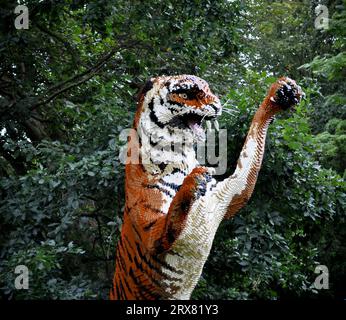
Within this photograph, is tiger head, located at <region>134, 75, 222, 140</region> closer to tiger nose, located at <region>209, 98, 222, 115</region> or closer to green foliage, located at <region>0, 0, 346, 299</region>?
tiger nose, located at <region>209, 98, 222, 115</region>

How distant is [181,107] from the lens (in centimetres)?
459

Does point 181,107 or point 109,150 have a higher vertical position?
point 181,107

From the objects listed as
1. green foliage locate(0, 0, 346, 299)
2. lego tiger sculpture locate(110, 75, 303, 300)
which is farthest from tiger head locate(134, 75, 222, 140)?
green foliage locate(0, 0, 346, 299)

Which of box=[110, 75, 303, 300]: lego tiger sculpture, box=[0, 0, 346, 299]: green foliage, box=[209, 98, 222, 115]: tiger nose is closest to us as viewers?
box=[110, 75, 303, 300]: lego tiger sculpture

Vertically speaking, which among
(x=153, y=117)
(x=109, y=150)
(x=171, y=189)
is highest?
(x=153, y=117)

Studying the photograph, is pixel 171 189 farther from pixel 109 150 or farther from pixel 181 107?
pixel 109 150

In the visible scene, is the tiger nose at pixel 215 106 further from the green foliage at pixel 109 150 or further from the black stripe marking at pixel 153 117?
the green foliage at pixel 109 150

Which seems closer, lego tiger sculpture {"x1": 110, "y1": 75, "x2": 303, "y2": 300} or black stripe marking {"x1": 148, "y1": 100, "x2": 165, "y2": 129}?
lego tiger sculpture {"x1": 110, "y1": 75, "x2": 303, "y2": 300}

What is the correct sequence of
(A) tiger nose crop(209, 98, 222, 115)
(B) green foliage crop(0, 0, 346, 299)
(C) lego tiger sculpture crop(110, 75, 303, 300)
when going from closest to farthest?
1. (C) lego tiger sculpture crop(110, 75, 303, 300)
2. (A) tiger nose crop(209, 98, 222, 115)
3. (B) green foliage crop(0, 0, 346, 299)

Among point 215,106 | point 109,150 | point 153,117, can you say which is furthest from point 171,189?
point 109,150

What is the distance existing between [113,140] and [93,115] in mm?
777

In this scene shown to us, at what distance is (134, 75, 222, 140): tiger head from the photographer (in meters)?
4.57

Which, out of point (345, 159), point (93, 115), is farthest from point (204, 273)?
point (345, 159)

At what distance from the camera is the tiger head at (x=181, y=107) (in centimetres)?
457
